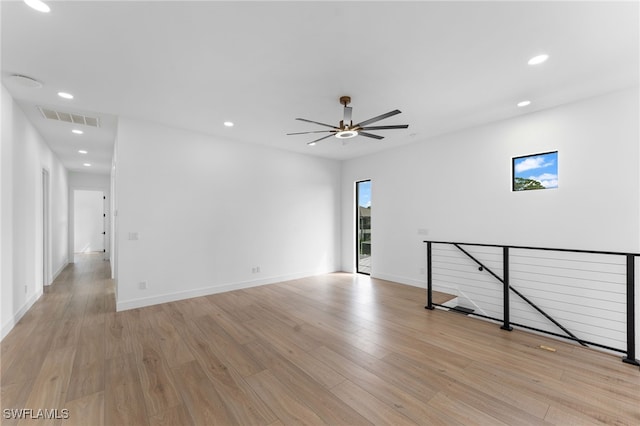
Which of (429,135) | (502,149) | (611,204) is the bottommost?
(611,204)

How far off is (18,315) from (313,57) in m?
5.04

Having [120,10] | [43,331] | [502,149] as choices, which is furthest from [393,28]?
[43,331]

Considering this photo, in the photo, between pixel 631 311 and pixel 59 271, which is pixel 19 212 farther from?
pixel 631 311

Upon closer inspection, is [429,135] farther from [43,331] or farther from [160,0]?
[43,331]

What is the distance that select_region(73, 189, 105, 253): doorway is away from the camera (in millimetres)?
10805

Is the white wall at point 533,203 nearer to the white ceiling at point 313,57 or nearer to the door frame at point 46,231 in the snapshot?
the white ceiling at point 313,57

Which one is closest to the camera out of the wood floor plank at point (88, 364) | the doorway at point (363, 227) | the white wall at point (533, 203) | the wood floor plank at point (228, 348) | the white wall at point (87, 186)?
the wood floor plank at point (88, 364)

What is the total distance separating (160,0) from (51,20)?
995 mm

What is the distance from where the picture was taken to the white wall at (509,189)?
129 inches

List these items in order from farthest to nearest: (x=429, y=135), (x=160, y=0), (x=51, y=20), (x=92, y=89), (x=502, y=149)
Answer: (x=429, y=135) < (x=502, y=149) < (x=92, y=89) < (x=51, y=20) < (x=160, y=0)

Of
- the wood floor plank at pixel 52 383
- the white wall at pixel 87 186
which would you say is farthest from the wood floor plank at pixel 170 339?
the white wall at pixel 87 186

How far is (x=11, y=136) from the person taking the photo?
3404 millimetres

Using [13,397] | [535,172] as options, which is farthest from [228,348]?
[535,172]

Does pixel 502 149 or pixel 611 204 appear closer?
pixel 611 204
